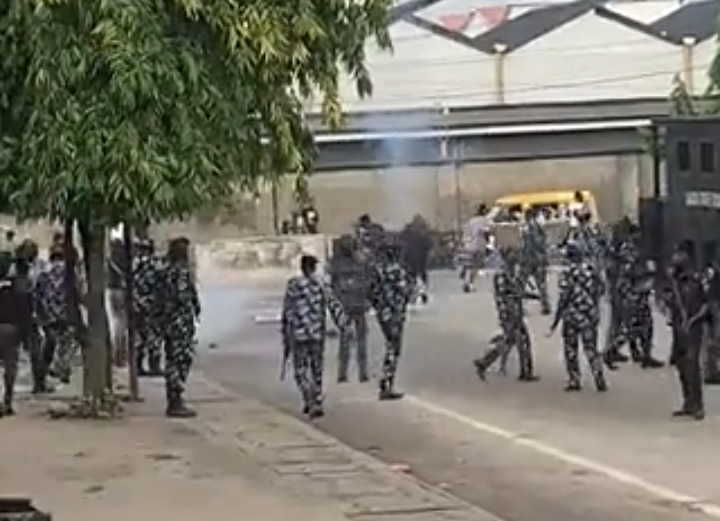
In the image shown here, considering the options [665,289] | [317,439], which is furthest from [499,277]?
[317,439]

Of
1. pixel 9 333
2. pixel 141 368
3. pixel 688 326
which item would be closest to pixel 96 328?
pixel 9 333

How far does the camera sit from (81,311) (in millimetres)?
19344

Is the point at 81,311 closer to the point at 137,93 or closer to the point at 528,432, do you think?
the point at 137,93

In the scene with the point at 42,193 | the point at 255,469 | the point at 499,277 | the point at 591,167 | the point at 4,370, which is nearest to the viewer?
the point at 255,469

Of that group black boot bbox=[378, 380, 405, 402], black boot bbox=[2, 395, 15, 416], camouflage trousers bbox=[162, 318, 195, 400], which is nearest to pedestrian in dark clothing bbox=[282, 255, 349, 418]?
camouflage trousers bbox=[162, 318, 195, 400]

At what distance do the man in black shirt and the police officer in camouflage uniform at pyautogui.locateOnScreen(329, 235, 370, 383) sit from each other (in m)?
4.07

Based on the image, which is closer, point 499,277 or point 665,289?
point 665,289

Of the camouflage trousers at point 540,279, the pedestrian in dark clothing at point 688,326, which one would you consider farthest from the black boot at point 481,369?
the camouflage trousers at point 540,279

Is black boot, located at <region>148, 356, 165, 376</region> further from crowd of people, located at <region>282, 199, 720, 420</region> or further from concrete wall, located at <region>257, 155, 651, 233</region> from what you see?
concrete wall, located at <region>257, 155, 651, 233</region>

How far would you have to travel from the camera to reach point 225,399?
2039 cm

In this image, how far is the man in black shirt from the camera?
18484mm

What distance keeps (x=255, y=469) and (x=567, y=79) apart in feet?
152

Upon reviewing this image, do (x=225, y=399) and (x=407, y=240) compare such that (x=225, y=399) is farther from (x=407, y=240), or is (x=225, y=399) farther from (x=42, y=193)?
(x=407, y=240)

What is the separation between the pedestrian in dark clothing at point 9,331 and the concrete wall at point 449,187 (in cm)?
3543
